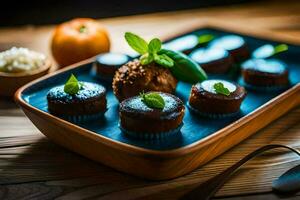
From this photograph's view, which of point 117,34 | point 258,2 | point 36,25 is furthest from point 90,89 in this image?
point 258,2

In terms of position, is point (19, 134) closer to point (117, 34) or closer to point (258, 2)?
point (117, 34)

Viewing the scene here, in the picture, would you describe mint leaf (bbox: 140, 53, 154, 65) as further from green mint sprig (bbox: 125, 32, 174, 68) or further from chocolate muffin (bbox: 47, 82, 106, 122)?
chocolate muffin (bbox: 47, 82, 106, 122)

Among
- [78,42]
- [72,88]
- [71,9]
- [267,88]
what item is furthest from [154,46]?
[71,9]

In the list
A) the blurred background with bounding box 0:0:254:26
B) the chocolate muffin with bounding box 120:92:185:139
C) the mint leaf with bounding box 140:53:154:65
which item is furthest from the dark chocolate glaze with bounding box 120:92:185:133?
the blurred background with bounding box 0:0:254:26

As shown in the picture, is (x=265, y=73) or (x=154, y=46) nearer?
(x=154, y=46)

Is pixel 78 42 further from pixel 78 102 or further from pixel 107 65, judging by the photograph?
pixel 78 102
